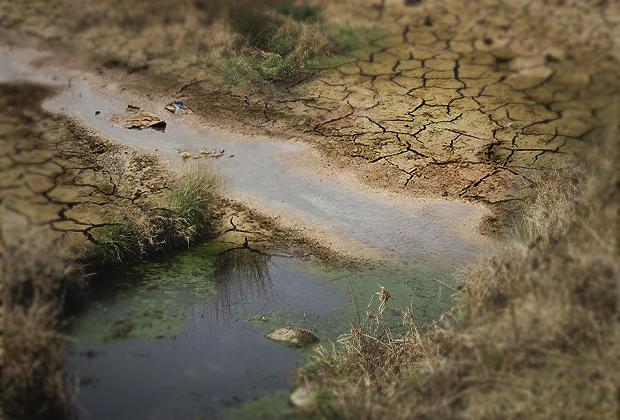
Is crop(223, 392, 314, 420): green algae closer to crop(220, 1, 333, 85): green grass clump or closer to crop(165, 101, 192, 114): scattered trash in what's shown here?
crop(165, 101, 192, 114): scattered trash

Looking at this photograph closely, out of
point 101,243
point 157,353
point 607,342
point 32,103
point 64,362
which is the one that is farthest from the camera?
point 32,103

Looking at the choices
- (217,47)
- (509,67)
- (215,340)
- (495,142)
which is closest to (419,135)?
(495,142)

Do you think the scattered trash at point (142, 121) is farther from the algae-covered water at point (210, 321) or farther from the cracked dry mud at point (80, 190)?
the algae-covered water at point (210, 321)

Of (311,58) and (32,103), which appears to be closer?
(32,103)

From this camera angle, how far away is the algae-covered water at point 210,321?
4016 mm

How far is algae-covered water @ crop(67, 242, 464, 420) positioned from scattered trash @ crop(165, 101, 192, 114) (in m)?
1.94

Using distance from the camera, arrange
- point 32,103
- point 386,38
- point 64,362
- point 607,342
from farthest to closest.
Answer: point 386,38, point 32,103, point 64,362, point 607,342

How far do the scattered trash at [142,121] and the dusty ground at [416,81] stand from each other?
1.19 ft

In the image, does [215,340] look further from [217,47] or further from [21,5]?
[21,5]

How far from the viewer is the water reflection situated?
15.8ft

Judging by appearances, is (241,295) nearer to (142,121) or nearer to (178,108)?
(142,121)

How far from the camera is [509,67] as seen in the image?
24.6 ft

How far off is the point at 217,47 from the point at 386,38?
159 cm

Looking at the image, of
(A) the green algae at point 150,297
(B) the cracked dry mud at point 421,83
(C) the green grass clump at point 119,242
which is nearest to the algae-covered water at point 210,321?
(A) the green algae at point 150,297
